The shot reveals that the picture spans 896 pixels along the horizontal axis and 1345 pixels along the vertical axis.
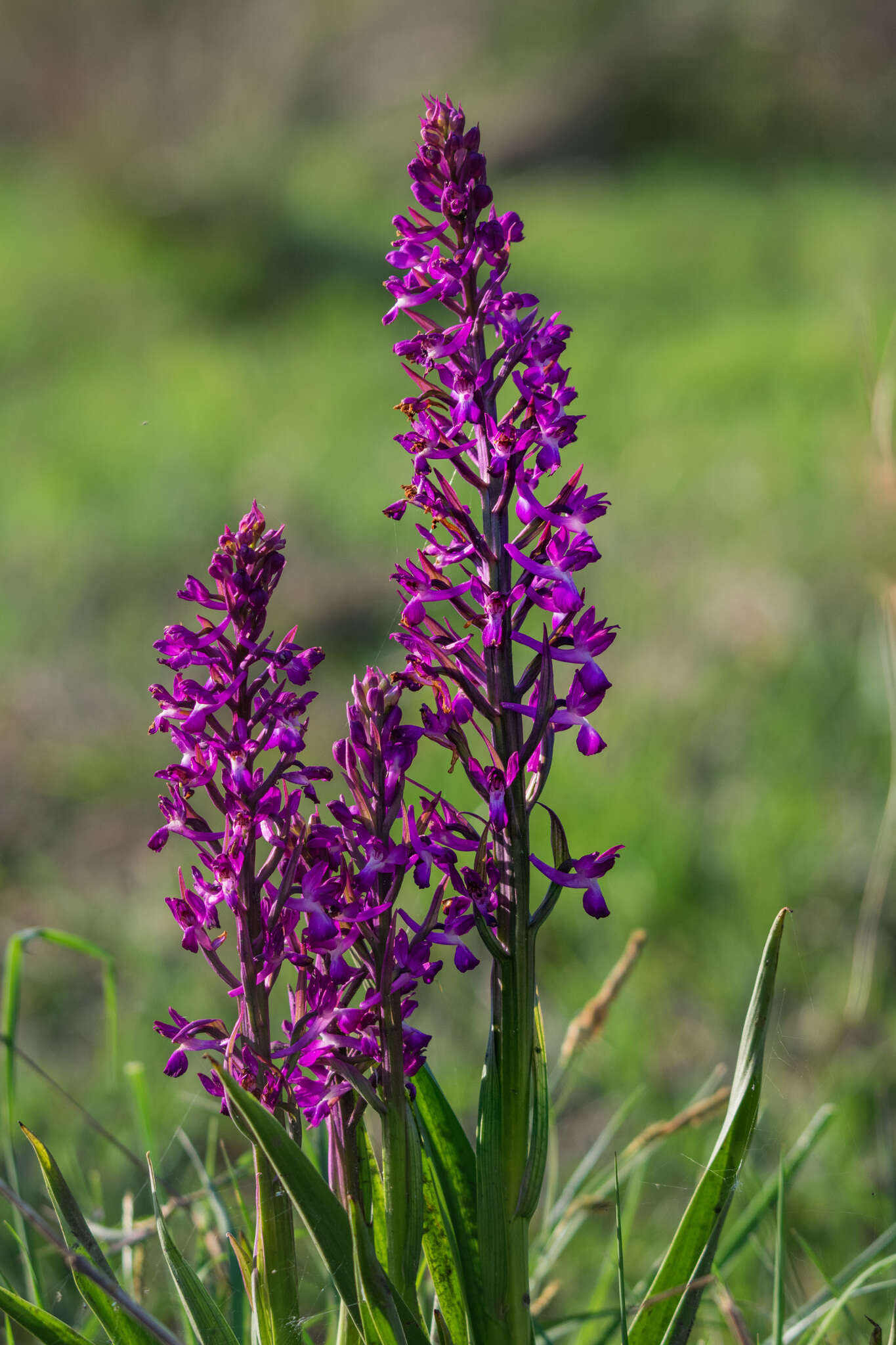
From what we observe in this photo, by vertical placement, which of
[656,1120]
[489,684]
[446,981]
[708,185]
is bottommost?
[656,1120]

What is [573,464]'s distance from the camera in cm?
519

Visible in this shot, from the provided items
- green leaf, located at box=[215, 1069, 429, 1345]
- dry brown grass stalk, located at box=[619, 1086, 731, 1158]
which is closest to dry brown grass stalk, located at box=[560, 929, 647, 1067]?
Answer: dry brown grass stalk, located at box=[619, 1086, 731, 1158]

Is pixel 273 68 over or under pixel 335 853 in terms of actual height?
over

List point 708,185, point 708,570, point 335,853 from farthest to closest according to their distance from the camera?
1. point 708,185
2. point 708,570
3. point 335,853

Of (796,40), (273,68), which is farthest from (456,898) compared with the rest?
(796,40)

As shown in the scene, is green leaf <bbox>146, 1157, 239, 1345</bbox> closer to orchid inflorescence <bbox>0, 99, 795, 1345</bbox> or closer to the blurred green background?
orchid inflorescence <bbox>0, 99, 795, 1345</bbox>

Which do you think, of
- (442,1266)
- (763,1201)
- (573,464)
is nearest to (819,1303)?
(763,1201)

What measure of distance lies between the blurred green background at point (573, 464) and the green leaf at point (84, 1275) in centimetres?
59

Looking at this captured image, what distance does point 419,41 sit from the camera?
56.5ft

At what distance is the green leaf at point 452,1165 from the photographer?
1.03 meters

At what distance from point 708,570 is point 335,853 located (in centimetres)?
379

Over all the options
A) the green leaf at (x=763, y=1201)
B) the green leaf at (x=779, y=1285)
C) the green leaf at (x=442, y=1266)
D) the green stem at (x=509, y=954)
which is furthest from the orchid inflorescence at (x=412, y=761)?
the green leaf at (x=763, y=1201)

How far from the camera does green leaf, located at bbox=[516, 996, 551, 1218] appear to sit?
958 mm

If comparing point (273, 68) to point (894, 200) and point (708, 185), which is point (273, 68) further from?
point (894, 200)
